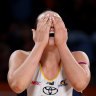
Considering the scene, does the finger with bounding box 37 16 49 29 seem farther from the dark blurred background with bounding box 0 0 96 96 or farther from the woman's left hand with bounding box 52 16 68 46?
the dark blurred background with bounding box 0 0 96 96

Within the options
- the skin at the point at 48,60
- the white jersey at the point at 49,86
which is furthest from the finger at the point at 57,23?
the white jersey at the point at 49,86

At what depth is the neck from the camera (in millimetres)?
1273

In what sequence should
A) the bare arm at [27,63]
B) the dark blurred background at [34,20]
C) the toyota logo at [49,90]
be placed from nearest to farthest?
1. the bare arm at [27,63]
2. the toyota logo at [49,90]
3. the dark blurred background at [34,20]

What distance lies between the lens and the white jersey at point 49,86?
1.20m

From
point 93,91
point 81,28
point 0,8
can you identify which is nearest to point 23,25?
point 0,8

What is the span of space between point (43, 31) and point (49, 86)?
275 millimetres

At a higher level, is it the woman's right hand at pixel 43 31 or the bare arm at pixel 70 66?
the woman's right hand at pixel 43 31

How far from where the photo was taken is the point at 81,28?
8.60 ft

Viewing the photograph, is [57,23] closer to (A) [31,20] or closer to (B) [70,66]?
(B) [70,66]

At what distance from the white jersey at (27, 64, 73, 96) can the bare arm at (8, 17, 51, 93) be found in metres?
0.10

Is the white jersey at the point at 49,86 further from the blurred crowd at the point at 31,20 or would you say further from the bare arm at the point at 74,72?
the blurred crowd at the point at 31,20

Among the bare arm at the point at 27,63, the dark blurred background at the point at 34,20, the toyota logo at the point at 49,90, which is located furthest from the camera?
the dark blurred background at the point at 34,20

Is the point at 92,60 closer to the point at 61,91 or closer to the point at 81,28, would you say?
the point at 81,28

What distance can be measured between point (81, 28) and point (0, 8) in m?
0.95
